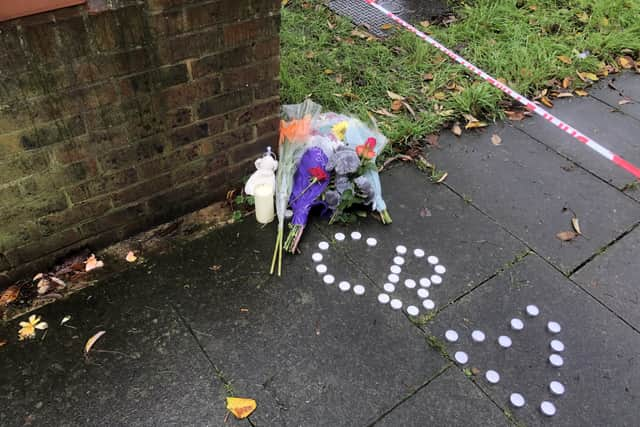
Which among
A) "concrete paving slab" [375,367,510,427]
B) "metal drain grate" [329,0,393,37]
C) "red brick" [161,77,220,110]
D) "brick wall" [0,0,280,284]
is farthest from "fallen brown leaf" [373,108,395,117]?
"concrete paving slab" [375,367,510,427]

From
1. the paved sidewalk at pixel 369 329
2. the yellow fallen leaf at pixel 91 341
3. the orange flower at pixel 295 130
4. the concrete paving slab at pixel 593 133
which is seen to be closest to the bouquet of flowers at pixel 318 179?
the orange flower at pixel 295 130

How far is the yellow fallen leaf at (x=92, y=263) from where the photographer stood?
286 cm

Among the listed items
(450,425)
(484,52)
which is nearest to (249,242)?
(450,425)

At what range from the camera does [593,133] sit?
412cm

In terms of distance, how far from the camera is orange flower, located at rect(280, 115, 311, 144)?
341 cm

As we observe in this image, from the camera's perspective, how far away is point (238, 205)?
3271mm

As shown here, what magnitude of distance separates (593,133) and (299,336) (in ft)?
9.81

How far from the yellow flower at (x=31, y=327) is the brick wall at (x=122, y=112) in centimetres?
30

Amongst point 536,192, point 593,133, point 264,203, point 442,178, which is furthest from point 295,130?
point 593,133

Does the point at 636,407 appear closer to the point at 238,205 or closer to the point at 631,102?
the point at 238,205

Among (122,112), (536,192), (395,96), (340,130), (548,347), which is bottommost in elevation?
(548,347)

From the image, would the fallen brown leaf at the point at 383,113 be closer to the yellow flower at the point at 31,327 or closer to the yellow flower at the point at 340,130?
the yellow flower at the point at 340,130

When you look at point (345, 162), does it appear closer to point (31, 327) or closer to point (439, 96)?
point (439, 96)

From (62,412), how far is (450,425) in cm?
172
